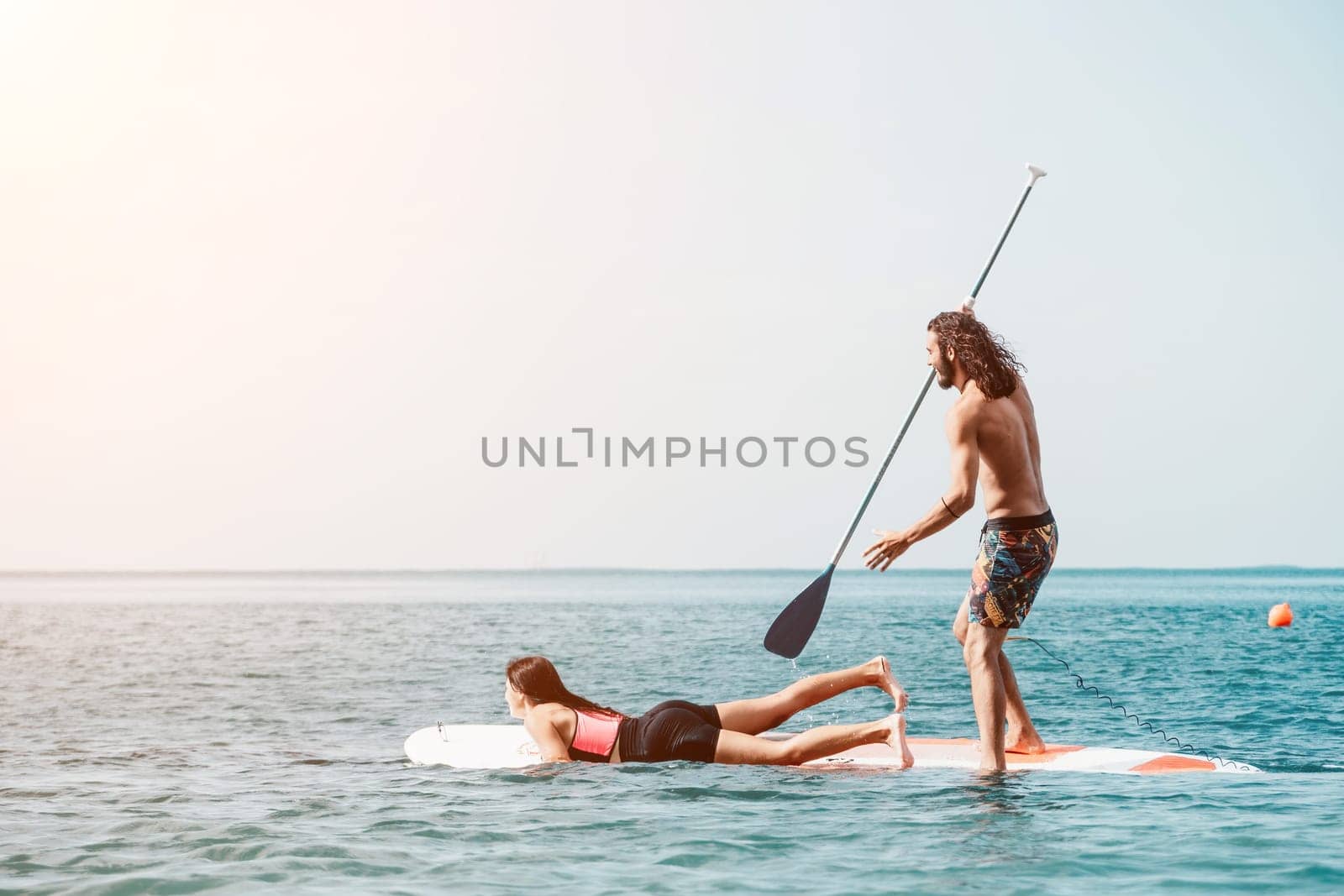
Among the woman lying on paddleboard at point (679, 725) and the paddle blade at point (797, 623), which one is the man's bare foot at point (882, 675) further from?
the paddle blade at point (797, 623)

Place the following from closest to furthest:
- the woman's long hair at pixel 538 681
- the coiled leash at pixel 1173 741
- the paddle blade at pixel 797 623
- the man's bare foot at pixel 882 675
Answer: the man's bare foot at pixel 882 675
the coiled leash at pixel 1173 741
the woman's long hair at pixel 538 681
the paddle blade at pixel 797 623

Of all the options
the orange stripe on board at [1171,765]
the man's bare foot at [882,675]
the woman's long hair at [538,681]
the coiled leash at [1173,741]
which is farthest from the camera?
the woman's long hair at [538,681]

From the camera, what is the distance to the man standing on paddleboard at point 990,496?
261 inches

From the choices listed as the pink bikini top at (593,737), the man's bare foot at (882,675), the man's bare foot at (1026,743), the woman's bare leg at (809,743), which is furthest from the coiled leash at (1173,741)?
the pink bikini top at (593,737)

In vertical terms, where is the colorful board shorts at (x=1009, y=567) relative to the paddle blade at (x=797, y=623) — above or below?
above

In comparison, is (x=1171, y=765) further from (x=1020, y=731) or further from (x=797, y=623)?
(x=797, y=623)

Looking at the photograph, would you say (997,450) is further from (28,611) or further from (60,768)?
(28,611)

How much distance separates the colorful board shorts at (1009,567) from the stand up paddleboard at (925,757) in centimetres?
121

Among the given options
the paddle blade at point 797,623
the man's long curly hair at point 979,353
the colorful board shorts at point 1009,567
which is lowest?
the paddle blade at point 797,623

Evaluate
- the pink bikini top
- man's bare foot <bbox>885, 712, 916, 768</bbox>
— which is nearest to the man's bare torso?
man's bare foot <bbox>885, 712, 916, 768</bbox>

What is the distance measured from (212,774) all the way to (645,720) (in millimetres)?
3123

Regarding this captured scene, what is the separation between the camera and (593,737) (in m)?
7.84

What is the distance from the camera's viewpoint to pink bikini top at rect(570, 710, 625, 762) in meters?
7.83

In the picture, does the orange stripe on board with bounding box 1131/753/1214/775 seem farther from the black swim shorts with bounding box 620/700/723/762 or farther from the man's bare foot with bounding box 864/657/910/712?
the black swim shorts with bounding box 620/700/723/762
